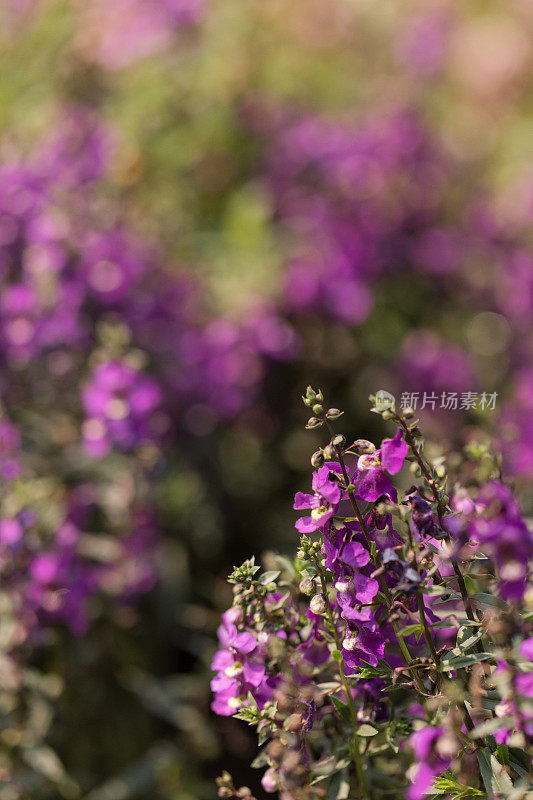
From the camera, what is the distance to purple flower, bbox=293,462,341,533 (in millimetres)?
859

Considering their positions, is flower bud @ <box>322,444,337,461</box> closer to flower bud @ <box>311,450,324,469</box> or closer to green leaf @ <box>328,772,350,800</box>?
flower bud @ <box>311,450,324,469</box>

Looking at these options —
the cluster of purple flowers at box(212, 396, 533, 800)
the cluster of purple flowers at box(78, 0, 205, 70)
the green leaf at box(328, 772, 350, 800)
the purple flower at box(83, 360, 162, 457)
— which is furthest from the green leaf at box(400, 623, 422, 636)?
the cluster of purple flowers at box(78, 0, 205, 70)

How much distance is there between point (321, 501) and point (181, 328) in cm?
146

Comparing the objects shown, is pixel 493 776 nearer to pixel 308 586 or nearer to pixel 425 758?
pixel 425 758

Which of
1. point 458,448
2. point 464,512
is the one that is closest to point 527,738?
point 464,512

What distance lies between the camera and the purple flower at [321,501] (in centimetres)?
86

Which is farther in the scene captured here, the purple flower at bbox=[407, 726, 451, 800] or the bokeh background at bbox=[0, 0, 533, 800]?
the bokeh background at bbox=[0, 0, 533, 800]

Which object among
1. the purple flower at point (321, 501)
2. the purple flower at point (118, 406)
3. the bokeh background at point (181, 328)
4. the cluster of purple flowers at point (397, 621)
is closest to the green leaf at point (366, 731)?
the cluster of purple flowers at point (397, 621)

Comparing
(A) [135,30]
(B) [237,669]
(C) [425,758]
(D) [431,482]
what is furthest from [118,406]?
(A) [135,30]

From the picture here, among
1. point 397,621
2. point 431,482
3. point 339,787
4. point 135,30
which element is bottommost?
point 339,787

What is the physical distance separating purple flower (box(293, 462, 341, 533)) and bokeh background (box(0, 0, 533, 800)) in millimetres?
495

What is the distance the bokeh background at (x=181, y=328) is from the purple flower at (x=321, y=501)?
1.62 ft

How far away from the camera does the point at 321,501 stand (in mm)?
869

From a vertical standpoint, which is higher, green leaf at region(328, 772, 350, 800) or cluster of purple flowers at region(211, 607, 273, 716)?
cluster of purple flowers at region(211, 607, 273, 716)
